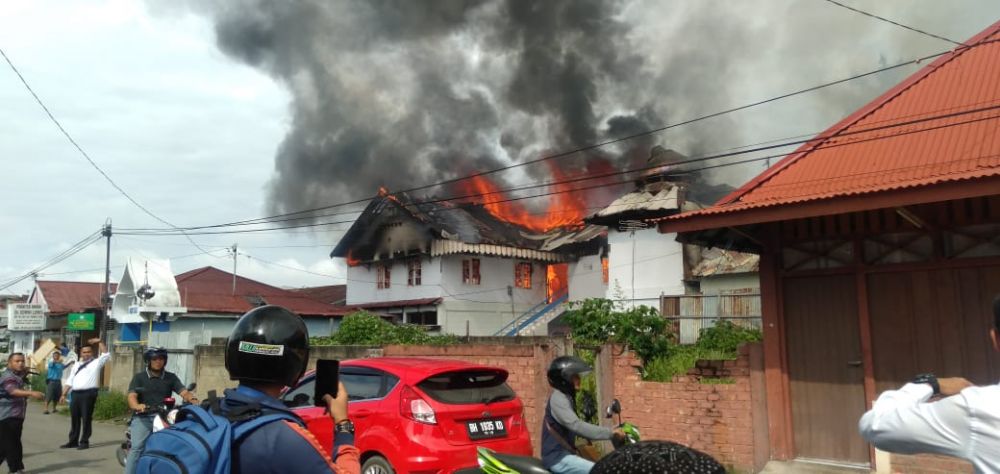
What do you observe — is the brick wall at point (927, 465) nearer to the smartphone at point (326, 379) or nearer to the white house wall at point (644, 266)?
the smartphone at point (326, 379)

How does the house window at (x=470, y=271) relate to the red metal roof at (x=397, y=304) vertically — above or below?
above

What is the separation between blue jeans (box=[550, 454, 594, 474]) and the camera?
187 inches

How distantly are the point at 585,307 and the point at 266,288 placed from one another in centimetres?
2504

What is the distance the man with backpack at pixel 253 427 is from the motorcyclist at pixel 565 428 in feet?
9.43

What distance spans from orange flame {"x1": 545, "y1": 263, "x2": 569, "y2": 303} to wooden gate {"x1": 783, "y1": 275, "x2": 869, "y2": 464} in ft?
90.7

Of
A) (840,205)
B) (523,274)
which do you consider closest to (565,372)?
(840,205)

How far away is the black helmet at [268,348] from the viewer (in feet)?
6.81

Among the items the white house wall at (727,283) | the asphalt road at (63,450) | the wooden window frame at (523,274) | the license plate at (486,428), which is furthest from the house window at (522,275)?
the license plate at (486,428)

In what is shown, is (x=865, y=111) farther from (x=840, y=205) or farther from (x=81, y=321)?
(x=81, y=321)

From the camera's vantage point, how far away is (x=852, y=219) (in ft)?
26.1

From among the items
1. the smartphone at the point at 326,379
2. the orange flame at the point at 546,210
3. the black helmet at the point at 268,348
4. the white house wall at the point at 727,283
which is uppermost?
the orange flame at the point at 546,210

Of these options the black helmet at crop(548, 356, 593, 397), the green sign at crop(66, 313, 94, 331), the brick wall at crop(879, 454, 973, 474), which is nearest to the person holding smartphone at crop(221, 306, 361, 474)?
the black helmet at crop(548, 356, 593, 397)

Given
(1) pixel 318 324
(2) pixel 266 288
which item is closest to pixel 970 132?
(1) pixel 318 324

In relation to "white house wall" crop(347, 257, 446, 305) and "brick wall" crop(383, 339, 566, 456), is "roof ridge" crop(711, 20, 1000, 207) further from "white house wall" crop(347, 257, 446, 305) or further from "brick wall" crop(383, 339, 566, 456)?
"white house wall" crop(347, 257, 446, 305)
